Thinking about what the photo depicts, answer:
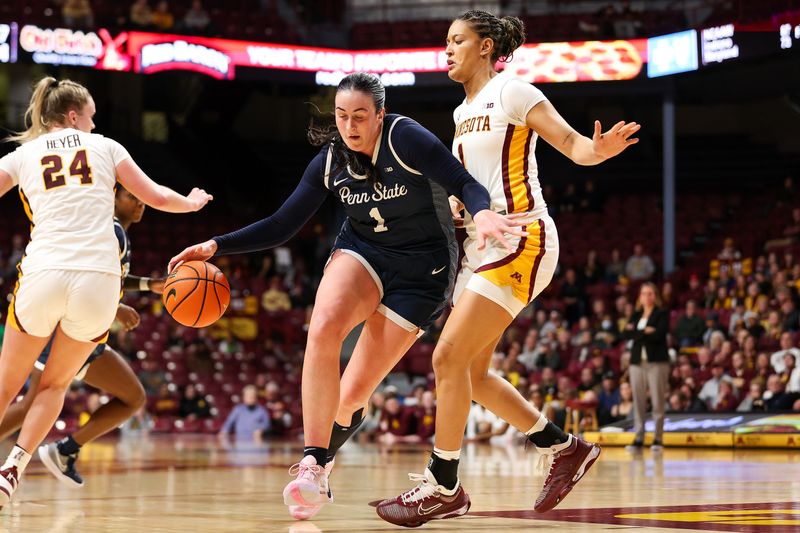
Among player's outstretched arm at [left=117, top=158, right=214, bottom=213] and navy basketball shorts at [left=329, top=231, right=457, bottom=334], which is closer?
navy basketball shorts at [left=329, top=231, right=457, bottom=334]

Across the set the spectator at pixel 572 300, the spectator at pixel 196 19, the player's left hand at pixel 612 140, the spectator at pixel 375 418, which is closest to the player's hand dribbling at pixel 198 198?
the player's left hand at pixel 612 140

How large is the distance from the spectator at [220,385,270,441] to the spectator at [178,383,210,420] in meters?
1.00

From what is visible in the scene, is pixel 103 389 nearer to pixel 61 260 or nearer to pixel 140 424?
pixel 61 260

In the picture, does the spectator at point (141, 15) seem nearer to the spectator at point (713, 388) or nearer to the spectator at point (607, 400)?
the spectator at point (607, 400)

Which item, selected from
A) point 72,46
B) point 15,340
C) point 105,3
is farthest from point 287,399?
point 15,340

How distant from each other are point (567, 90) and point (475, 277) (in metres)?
17.3

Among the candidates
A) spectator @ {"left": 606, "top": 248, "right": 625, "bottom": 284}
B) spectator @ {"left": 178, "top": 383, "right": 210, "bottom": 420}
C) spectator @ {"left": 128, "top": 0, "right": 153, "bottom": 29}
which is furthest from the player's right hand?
spectator @ {"left": 128, "top": 0, "right": 153, "bottom": 29}

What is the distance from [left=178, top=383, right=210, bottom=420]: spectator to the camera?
19000 millimetres

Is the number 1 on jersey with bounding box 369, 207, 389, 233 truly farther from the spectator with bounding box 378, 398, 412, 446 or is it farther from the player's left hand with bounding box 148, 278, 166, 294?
the spectator with bounding box 378, 398, 412, 446

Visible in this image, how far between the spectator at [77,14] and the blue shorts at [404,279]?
16.7 metres

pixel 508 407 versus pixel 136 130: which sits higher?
pixel 136 130

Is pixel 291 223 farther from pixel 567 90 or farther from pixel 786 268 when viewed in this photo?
pixel 567 90

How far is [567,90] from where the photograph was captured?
2155 cm

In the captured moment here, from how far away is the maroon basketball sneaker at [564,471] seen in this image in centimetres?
509
